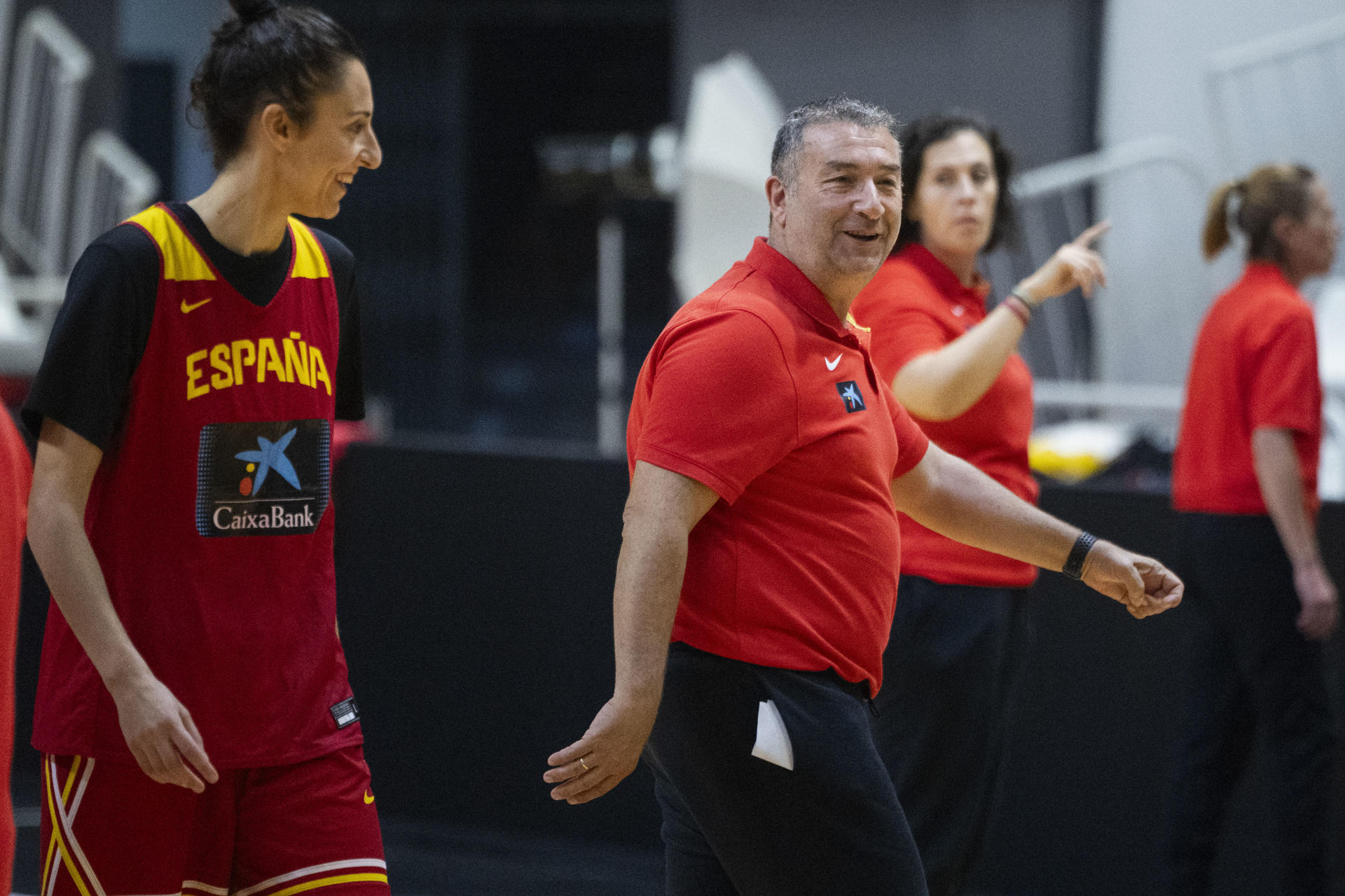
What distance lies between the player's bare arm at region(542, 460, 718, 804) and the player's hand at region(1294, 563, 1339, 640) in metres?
1.84

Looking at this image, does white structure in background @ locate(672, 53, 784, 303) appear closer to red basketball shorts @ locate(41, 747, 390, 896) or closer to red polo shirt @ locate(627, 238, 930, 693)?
red polo shirt @ locate(627, 238, 930, 693)

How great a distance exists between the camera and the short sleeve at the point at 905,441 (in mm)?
1842

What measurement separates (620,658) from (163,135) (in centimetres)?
784

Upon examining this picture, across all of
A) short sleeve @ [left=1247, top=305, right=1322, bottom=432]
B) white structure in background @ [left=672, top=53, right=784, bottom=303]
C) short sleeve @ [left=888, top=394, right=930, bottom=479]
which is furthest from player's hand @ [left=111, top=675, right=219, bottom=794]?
white structure in background @ [left=672, top=53, right=784, bottom=303]

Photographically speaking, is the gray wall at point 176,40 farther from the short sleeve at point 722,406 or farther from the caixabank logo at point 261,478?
the short sleeve at point 722,406

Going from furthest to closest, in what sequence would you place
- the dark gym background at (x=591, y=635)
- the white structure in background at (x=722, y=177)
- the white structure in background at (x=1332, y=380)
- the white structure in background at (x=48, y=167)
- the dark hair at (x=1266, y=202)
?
the white structure in background at (x=48, y=167), the white structure in background at (x=722, y=177), the white structure in background at (x=1332, y=380), the dark gym background at (x=591, y=635), the dark hair at (x=1266, y=202)

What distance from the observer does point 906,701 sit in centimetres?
234

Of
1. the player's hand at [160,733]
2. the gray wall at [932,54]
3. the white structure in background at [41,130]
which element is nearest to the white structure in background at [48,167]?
the white structure in background at [41,130]

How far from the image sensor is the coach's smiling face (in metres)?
1.64

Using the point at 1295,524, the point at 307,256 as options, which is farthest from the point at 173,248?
the point at 1295,524

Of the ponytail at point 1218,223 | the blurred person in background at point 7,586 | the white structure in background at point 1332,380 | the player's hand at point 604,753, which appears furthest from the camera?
the white structure in background at point 1332,380

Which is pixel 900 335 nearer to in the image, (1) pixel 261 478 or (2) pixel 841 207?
(2) pixel 841 207

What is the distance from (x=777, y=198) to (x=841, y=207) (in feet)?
0.36

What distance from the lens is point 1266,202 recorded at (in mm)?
3088
